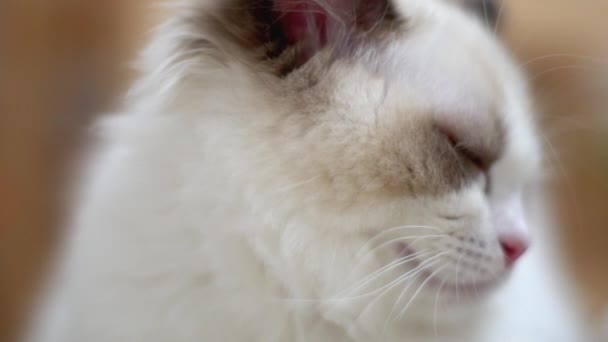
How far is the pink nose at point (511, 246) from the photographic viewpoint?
2.31 ft

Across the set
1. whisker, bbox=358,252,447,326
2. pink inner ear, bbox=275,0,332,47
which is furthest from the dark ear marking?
whisker, bbox=358,252,447,326

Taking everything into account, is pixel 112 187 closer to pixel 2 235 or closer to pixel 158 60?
pixel 158 60

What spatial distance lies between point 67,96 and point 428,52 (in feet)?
2.24

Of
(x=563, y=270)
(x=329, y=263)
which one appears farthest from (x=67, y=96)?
(x=563, y=270)

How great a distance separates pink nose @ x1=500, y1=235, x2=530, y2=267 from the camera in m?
0.71

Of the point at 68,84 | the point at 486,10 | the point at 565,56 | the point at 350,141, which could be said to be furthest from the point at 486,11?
the point at 68,84

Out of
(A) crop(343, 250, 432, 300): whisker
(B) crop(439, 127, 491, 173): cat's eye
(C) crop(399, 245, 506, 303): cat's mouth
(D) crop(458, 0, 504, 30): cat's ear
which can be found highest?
(D) crop(458, 0, 504, 30): cat's ear

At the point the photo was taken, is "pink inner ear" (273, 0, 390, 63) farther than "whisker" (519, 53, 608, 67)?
No

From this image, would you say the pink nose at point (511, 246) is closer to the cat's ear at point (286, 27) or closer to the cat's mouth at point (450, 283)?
the cat's mouth at point (450, 283)

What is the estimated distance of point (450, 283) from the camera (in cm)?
70

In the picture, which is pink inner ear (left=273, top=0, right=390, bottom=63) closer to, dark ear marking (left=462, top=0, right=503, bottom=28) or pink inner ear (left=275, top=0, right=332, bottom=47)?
pink inner ear (left=275, top=0, right=332, bottom=47)

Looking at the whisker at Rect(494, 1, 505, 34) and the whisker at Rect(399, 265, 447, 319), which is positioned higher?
the whisker at Rect(494, 1, 505, 34)

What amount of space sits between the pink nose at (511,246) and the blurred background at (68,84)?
0.84 feet

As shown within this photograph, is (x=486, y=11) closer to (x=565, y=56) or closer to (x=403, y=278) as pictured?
(x=565, y=56)
